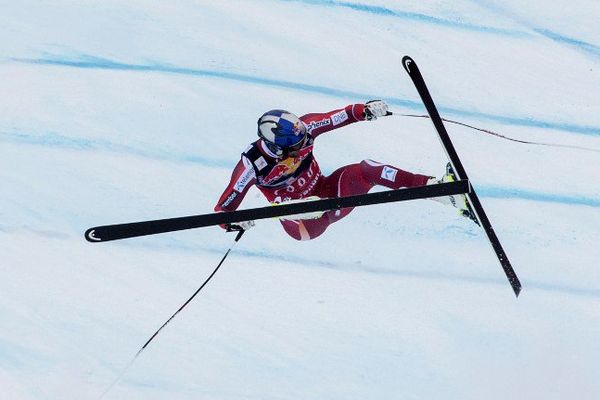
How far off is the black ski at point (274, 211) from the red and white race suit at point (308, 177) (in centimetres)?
35

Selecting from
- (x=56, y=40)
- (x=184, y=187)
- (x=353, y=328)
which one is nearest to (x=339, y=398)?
(x=353, y=328)

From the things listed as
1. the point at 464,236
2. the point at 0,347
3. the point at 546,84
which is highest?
the point at 546,84

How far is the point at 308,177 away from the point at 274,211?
0.65 meters

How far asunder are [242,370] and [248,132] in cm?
188

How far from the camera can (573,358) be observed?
251 inches

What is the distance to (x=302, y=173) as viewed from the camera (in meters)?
5.92

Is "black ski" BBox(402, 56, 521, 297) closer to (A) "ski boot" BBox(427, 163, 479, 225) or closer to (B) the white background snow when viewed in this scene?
(A) "ski boot" BBox(427, 163, 479, 225)

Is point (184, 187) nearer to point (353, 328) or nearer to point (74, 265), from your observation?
point (74, 265)

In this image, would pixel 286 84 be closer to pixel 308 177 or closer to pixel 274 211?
pixel 308 177

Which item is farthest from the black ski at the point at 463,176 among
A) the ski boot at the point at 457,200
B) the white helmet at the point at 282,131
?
the white helmet at the point at 282,131

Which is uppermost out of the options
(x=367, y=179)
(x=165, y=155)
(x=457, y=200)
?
(x=457, y=200)

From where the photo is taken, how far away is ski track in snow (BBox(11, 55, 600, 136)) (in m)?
7.53

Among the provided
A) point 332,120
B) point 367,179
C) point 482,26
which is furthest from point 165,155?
point 482,26

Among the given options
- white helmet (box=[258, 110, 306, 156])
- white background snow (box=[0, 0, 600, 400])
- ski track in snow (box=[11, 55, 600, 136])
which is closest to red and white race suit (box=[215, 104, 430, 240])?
white helmet (box=[258, 110, 306, 156])
